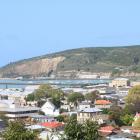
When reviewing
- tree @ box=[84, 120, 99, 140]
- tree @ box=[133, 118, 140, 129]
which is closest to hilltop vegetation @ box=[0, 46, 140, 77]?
tree @ box=[133, 118, 140, 129]

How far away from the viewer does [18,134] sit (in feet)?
57.4

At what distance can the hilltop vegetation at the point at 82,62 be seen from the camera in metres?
136

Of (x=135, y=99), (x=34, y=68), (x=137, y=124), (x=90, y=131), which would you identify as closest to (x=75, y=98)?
(x=135, y=99)

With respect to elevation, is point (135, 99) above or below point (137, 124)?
above

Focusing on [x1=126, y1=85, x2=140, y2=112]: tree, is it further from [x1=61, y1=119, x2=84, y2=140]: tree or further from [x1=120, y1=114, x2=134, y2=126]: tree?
[x1=61, y1=119, x2=84, y2=140]: tree

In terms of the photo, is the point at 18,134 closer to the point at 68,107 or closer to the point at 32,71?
the point at 68,107

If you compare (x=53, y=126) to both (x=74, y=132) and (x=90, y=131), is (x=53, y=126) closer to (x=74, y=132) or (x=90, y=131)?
(x=90, y=131)

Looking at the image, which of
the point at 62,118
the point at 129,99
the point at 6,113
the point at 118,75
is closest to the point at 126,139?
the point at 62,118

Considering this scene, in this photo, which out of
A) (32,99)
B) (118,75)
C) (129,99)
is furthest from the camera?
(118,75)

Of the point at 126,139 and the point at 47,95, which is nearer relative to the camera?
the point at 126,139

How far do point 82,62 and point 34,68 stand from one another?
48.8 feet

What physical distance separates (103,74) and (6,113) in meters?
90.8

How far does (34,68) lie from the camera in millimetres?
148500

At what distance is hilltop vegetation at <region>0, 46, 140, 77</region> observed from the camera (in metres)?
136
